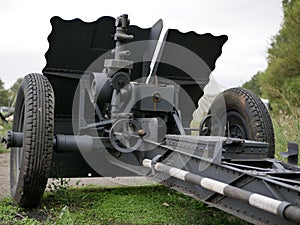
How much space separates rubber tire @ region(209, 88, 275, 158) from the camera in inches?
189

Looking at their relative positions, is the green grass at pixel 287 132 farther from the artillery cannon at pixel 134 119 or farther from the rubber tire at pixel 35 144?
the rubber tire at pixel 35 144

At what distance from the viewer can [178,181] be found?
152 inches

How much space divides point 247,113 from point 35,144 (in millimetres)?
2266

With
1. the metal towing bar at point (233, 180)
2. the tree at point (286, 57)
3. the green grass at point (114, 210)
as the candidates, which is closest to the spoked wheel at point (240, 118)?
the green grass at point (114, 210)

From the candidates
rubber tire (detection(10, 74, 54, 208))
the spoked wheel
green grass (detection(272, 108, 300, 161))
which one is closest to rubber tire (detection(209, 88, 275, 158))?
the spoked wheel

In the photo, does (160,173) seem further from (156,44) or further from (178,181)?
(156,44)

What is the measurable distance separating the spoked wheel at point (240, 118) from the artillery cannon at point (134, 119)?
0.01 metres

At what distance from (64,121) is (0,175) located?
215 cm

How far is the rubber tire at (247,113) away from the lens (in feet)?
15.8

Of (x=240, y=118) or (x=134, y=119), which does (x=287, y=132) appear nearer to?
(x=240, y=118)

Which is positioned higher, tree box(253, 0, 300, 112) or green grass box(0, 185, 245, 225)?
tree box(253, 0, 300, 112)

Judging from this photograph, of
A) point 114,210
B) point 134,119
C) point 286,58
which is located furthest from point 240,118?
point 286,58

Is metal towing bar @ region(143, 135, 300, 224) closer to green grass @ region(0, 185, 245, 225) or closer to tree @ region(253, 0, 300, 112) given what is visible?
green grass @ region(0, 185, 245, 225)

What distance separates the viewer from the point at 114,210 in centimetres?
452
